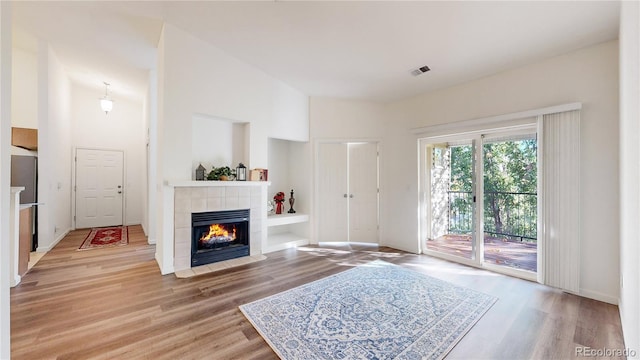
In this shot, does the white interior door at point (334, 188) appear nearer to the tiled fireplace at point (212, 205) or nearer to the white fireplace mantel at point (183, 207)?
the tiled fireplace at point (212, 205)

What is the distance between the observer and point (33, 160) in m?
4.44

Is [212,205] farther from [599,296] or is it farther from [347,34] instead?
[599,296]

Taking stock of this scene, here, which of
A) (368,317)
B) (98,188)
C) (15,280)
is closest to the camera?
(368,317)

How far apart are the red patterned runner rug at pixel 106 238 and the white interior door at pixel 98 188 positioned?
0.48 m

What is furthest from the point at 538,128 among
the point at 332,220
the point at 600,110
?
the point at 332,220

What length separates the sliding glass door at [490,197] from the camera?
3545 mm

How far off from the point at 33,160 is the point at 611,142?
8435 mm

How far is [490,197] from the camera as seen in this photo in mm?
3824

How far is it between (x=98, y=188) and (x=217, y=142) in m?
4.89

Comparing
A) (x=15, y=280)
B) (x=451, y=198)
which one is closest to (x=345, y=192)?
(x=451, y=198)

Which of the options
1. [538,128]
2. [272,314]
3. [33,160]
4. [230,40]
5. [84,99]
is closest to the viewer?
[272,314]

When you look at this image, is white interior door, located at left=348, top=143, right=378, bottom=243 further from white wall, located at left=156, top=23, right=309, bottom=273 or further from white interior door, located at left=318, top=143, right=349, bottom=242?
white wall, located at left=156, top=23, right=309, bottom=273

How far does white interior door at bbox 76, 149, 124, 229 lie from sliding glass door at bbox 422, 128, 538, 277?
7813mm

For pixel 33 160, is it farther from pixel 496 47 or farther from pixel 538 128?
pixel 538 128
